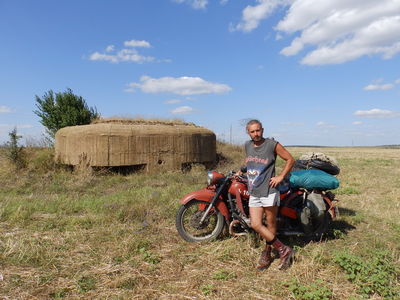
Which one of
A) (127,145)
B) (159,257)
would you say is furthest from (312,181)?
(127,145)

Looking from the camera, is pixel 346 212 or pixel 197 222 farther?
pixel 346 212

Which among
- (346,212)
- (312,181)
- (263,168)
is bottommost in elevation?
(346,212)

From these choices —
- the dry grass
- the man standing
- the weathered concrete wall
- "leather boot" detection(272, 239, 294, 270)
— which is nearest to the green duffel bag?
the man standing

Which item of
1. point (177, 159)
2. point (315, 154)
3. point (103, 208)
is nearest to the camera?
point (315, 154)

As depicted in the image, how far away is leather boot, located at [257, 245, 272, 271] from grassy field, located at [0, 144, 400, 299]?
3.2 inches

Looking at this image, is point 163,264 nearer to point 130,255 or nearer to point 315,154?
point 130,255

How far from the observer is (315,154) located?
4.98m

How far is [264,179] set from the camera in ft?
11.8

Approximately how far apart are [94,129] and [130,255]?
751 centimetres

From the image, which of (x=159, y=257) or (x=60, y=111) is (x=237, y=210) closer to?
(x=159, y=257)

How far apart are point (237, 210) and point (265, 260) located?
74cm

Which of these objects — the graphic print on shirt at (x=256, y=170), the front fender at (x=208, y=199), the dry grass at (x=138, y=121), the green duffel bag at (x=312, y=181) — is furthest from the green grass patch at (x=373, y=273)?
the dry grass at (x=138, y=121)

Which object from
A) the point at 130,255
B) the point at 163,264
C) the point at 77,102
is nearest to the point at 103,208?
the point at 130,255

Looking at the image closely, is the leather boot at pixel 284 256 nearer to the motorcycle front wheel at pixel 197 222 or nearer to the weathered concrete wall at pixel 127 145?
the motorcycle front wheel at pixel 197 222
